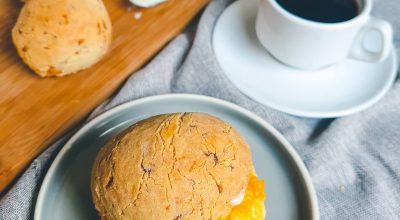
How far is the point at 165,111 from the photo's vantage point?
0.87m

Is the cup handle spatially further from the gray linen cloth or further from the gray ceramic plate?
the gray ceramic plate

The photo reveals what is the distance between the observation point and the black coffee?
92cm

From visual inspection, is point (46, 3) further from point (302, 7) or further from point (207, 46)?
point (302, 7)

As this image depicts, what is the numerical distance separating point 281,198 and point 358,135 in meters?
0.24

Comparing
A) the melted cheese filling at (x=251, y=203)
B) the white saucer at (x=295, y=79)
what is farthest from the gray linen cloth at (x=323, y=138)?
the melted cheese filling at (x=251, y=203)

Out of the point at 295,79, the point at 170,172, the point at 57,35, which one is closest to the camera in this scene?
the point at 170,172

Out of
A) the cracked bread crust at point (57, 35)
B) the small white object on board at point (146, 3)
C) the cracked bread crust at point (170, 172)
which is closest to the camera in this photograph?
the cracked bread crust at point (170, 172)

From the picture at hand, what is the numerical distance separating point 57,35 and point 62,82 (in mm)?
90

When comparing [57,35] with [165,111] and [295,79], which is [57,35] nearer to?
[165,111]

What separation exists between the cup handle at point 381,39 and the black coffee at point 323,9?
1.6 inches

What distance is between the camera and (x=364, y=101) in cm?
94

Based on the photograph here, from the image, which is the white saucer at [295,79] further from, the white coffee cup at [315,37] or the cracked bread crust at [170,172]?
the cracked bread crust at [170,172]

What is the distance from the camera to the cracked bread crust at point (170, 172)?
64 cm

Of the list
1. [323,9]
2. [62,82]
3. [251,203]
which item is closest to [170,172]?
[251,203]
